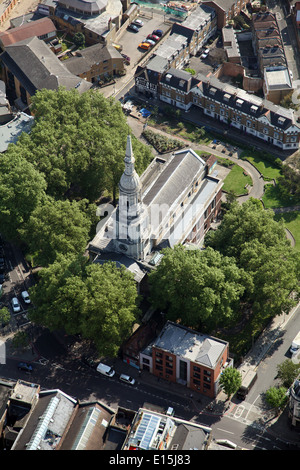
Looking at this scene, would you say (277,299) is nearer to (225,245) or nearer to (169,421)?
(225,245)

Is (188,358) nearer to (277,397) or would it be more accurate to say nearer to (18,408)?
(277,397)

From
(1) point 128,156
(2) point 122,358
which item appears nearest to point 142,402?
(2) point 122,358

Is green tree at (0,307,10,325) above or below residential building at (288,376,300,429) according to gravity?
below

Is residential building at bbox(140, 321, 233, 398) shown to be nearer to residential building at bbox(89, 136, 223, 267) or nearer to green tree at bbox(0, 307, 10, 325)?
residential building at bbox(89, 136, 223, 267)

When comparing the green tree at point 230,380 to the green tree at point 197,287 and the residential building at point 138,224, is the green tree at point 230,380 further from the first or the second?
the residential building at point 138,224

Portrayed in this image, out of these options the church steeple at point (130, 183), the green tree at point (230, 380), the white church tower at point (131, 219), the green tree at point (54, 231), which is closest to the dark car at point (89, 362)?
the green tree at point (54, 231)

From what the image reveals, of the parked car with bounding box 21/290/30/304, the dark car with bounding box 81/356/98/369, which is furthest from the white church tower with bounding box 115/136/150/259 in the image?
the dark car with bounding box 81/356/98/369

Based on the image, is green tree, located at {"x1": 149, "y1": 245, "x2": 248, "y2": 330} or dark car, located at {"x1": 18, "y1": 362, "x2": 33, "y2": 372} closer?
green tree, located at {"x1": 149, "y1": 245, "x2": 248, "y2": 330}
